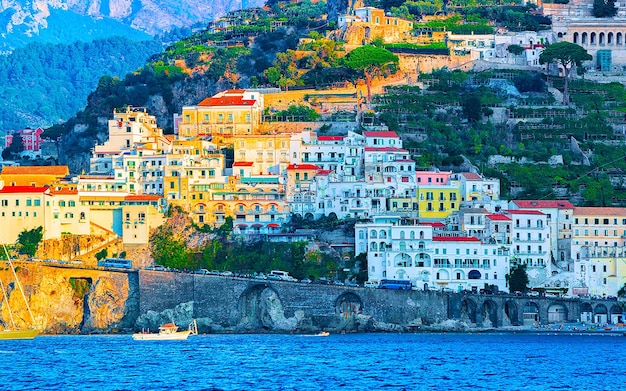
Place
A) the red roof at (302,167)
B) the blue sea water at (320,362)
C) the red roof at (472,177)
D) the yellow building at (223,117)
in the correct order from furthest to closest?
the yellow building at (223,117), the red roof at (302,167), the red roof at (472,177), the blue sea water at (320,362)

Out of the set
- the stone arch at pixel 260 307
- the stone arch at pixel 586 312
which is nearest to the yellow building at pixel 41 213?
the stone arch at pixel 260 307

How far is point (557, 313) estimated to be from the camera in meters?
92.6

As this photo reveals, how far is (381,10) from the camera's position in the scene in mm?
120312

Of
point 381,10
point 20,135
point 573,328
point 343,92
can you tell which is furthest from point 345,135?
point 20,135

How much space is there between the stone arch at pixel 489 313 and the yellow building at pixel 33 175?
1102 inches

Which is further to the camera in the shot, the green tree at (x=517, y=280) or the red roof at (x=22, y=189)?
the red roof at (x=22, y=189)

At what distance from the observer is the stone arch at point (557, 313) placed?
92438 mm

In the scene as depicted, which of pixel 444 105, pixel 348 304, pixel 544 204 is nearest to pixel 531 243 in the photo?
Answer: pixel 544 204

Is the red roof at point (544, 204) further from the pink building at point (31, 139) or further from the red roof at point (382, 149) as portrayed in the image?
the pink building at point (31, 139)

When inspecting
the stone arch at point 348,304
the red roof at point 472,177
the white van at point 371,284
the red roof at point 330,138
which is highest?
the red roof at point 330,138

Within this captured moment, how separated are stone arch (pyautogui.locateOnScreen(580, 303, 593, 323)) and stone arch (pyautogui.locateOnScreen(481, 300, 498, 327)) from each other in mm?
4805

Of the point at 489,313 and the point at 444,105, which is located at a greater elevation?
the point at 444,105

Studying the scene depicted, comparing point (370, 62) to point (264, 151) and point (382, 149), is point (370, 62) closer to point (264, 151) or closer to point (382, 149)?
point (382, 149)

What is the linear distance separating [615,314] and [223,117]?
29.8m
